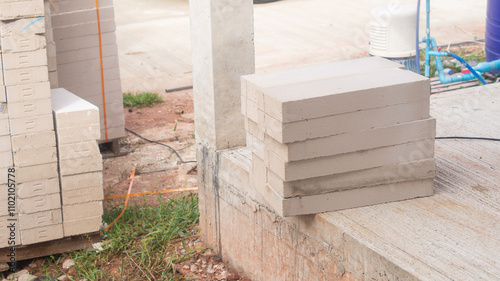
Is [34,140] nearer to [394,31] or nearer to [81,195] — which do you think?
[81,195]

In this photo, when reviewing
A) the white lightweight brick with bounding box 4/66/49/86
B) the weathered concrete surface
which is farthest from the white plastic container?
the white lightweight brick with bounding box 4/66/49/86

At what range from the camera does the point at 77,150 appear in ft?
17.6

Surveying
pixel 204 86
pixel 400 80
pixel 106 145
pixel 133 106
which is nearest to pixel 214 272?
pixel 204 86

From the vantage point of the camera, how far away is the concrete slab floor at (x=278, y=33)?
34.1 ft

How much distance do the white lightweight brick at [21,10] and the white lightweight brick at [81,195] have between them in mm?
1345

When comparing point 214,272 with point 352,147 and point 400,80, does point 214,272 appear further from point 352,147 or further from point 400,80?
point 400,80

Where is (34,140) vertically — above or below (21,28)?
below

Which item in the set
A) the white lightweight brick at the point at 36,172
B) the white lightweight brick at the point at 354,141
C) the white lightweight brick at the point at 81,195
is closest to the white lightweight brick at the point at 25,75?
the white lightweight brick at the point at 36,172

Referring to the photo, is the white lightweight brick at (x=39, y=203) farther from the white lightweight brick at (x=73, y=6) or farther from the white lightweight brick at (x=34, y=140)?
the white lightweight brick at (x=73, y=6)

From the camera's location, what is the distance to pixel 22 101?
17.0 ft

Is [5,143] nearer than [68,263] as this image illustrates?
Yes

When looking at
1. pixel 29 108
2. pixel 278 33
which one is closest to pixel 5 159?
pixel 29 108

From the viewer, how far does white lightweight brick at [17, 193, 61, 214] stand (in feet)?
17.5

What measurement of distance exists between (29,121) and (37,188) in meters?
0.52
